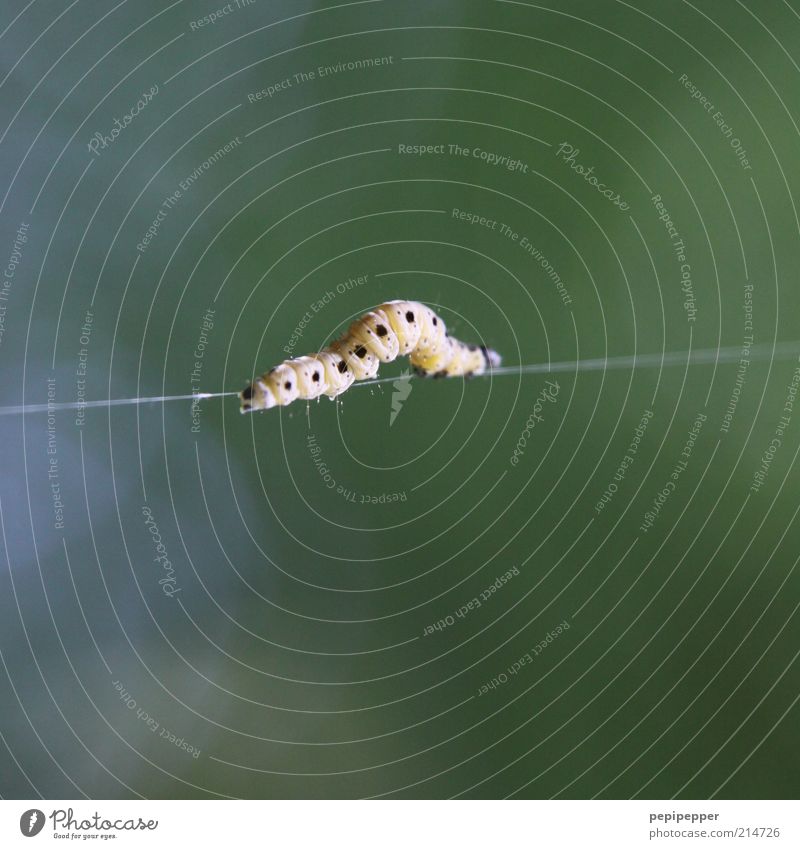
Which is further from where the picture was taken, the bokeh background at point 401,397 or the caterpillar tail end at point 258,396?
the bokeh background at point 401,397

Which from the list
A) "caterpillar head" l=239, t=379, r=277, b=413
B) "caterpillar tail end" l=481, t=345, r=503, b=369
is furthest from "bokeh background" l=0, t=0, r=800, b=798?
"caterpillar head" l=239, t=379, r=277, b=413

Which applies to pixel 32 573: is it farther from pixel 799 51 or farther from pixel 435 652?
pixel 799 51
